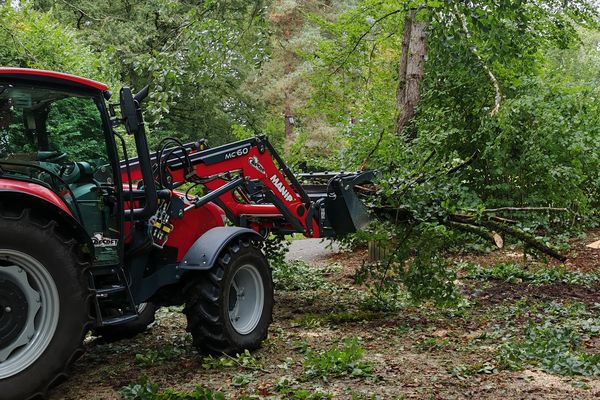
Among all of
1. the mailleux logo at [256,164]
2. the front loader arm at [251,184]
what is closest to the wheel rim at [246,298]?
the front loader arm at [251,184]

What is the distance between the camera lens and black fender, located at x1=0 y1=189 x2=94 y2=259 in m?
4.38

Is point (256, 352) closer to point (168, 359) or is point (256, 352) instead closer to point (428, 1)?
point (168, 359)

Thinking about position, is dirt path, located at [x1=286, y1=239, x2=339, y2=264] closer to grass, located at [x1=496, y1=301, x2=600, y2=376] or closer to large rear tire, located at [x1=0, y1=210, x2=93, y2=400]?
grass, located at [x1=496, y1=301, x2=600, y2=376]

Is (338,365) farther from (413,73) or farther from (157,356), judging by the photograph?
(413,73)

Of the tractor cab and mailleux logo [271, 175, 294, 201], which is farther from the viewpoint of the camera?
mailleux logo [271, 175, 294, 201]

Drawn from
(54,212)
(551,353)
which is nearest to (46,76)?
(54,212)

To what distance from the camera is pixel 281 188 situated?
707cm

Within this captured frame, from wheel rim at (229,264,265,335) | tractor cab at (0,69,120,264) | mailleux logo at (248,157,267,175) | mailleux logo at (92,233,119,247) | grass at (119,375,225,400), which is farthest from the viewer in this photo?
mailleux logo at (248,157,267,175)

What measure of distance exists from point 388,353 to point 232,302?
1.46m

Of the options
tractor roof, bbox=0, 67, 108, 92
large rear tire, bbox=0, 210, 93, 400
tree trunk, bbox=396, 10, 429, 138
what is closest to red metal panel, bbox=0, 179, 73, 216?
large rear tire, bbox=0, 210, 93, 400

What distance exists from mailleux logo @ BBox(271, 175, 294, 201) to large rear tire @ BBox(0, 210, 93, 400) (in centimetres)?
274

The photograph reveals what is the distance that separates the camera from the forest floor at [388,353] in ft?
15.8

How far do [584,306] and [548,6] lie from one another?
22.0 ft

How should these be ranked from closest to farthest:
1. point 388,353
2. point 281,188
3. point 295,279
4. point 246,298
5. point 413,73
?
point 388,353 → point 246,298 → point 281,188 → point 295,279 → point 413,73
